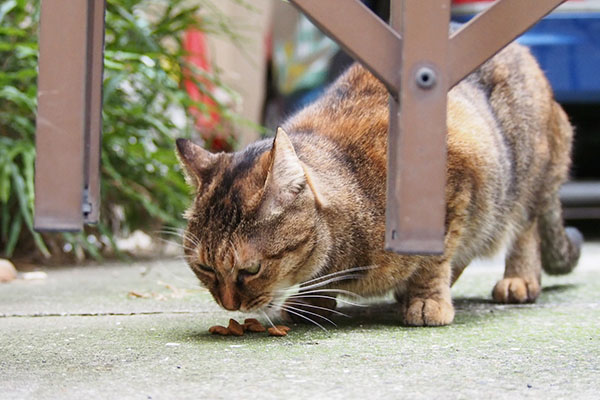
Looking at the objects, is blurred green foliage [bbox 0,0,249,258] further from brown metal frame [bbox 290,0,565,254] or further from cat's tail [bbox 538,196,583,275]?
brown metal frame [bbox 290,0,565,254]

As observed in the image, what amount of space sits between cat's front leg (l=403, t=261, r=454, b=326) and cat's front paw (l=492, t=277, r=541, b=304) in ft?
1.29

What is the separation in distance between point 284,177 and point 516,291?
106 cm

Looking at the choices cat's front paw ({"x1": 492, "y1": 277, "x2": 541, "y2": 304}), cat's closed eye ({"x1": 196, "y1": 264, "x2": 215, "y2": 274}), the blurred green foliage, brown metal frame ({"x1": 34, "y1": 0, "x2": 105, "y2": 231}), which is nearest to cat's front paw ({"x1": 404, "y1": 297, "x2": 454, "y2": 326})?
cat's front paw ({"x1": 492, "y1": 277, "x2": 541, "y2": 304})

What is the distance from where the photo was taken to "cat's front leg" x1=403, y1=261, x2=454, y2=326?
2387 millimetres

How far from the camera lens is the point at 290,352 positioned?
6.41 ft

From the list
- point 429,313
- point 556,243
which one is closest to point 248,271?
point 429,313

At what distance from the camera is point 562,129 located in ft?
10.6

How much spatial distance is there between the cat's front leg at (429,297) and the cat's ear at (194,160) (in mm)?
699

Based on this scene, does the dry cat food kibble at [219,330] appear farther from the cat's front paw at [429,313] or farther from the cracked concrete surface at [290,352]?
the cat's front paw at [429,313]

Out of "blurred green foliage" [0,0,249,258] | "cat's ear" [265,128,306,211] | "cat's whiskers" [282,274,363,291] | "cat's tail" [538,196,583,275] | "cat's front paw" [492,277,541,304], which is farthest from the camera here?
"blurred green foliage" [0,0,249,258]

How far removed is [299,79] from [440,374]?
462cm

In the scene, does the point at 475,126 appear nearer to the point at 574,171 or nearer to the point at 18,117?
the point at 18,117

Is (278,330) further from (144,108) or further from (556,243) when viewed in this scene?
(144,108)

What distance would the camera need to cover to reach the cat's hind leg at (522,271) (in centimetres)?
284
